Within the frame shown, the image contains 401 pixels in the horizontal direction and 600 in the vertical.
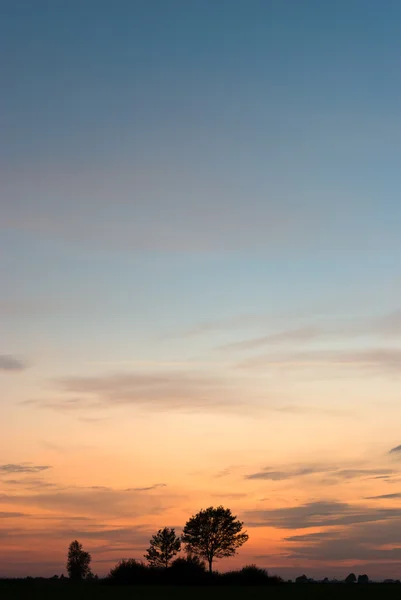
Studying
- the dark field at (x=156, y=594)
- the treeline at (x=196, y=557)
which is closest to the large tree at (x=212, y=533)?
the treeline at (x=196, y=557)

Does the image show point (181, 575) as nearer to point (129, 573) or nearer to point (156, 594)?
point (129, 573)

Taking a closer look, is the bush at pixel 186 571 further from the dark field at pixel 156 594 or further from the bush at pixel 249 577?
the dark field at pixel 156 594

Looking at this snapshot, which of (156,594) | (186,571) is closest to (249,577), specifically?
(186,571)

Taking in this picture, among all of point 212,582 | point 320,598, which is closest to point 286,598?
point 320,598

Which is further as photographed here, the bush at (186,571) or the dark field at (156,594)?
the bush at (186,571)

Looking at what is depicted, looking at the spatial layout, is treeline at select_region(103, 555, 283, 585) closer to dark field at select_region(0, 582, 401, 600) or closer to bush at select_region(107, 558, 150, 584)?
bush at select_region(107, 558, 150, 584)

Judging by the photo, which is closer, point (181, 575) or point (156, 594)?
point (156, 594)

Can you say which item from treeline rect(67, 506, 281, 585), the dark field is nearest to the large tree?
treeline rect(67, 506, 281, 585)

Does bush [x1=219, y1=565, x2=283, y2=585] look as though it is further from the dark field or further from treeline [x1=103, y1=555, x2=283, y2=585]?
the dark field

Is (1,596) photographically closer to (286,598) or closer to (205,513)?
(286,598)

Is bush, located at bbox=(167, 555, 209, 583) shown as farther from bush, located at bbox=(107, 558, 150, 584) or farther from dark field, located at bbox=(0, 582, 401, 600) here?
dark field, located at bbox=(0, 582, 401, 600)

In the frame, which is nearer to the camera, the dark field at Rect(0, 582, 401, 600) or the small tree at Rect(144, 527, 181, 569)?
the dark field at Rect(0, 582, 401, 600)

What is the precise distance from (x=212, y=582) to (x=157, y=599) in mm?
50401

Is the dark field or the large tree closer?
the dark field
